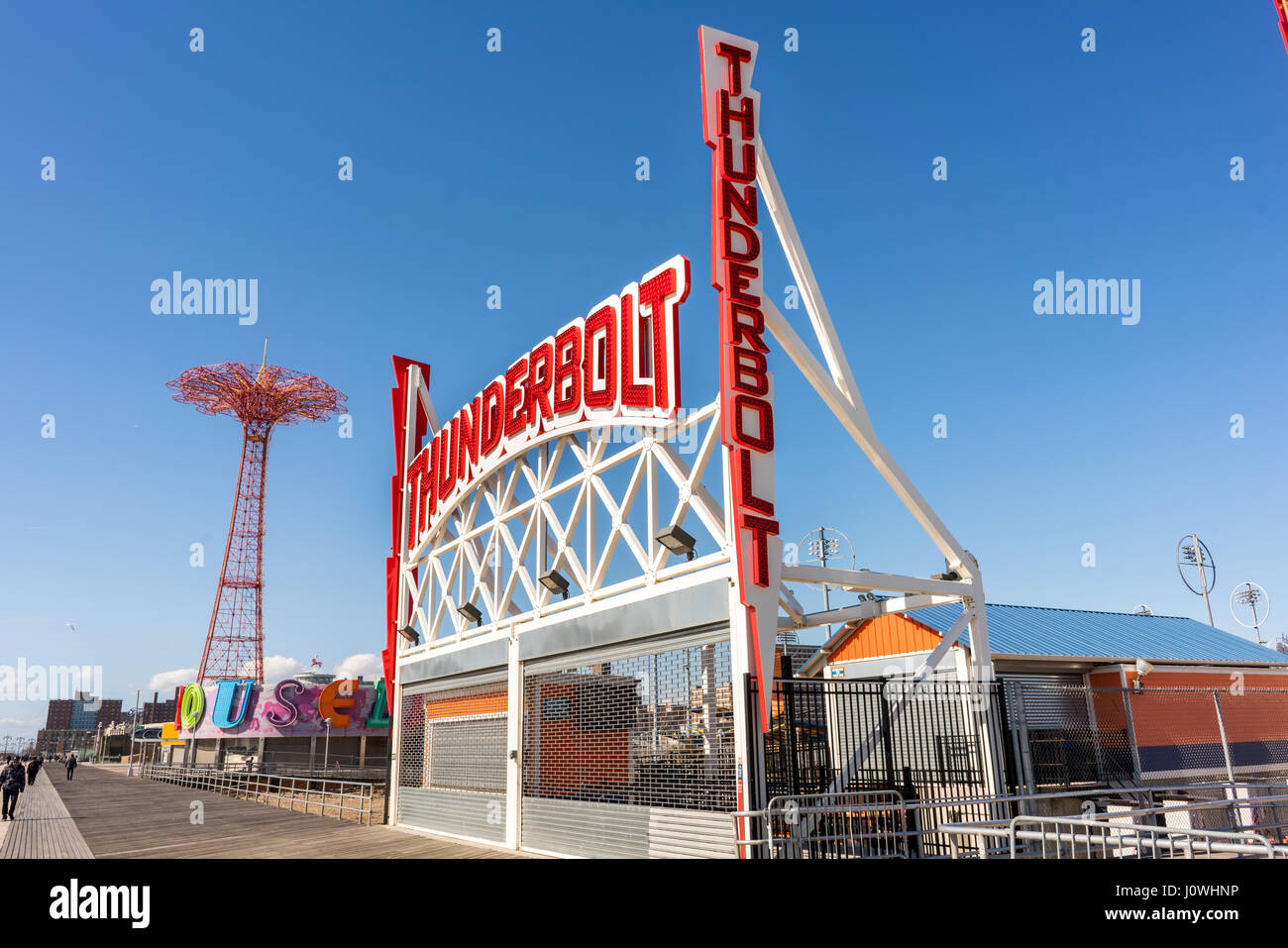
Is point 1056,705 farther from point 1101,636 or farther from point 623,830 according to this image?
point 623,830

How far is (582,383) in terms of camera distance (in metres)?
16.3

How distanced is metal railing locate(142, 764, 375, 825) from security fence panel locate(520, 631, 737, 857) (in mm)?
8993

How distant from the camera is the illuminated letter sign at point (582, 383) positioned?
1414 cm

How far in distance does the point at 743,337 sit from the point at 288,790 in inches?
1104

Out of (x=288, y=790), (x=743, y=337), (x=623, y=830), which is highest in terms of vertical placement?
(x=743, y=337)

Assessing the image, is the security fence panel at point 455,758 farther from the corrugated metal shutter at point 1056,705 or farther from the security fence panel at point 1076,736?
the corrugated metal shutter at point 1056,705

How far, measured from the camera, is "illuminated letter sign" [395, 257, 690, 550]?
14.1 meters

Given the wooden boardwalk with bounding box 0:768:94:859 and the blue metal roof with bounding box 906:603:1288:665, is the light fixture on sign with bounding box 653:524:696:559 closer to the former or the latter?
the blue metal roof with bounding box 906:603:1288:665

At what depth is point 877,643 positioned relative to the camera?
24125 millimetres

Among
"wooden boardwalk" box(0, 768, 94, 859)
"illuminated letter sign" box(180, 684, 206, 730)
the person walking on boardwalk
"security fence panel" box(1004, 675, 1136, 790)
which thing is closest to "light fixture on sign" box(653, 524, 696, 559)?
"security fence panel" box(1004, 675, 1136, 790)

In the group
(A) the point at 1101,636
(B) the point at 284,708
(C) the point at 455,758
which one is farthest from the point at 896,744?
(B) the point at 284,708

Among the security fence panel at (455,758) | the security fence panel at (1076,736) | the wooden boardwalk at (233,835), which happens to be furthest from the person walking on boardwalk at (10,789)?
the security fence panel at (1076,736)

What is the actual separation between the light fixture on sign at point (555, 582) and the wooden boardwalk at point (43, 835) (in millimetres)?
10289
